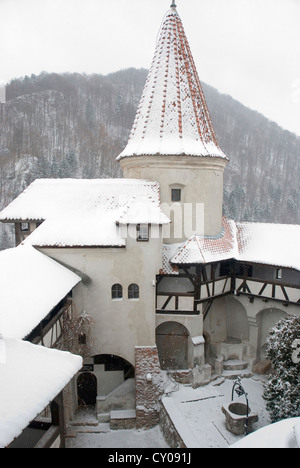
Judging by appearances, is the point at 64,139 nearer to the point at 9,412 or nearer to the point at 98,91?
the point at 98,91

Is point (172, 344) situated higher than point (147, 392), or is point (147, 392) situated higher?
point (172, 344)

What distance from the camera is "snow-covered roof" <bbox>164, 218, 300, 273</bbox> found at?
575 inches

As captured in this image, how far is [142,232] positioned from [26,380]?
7.63 m

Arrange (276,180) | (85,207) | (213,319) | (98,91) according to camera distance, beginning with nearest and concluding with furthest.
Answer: (85,207), (213,319), (276,180), (98,91)

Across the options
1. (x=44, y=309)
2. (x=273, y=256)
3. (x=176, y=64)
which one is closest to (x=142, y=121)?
(x=176, y=64)

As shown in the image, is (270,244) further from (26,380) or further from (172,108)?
(26,380)

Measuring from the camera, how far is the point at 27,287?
10.5m

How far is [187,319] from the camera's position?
1504 cm

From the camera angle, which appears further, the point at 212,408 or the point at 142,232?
the point at 142,232

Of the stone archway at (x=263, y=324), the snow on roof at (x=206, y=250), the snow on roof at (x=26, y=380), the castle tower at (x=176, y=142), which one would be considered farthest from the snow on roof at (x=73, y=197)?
the snow on roof at (x=26, y=380)

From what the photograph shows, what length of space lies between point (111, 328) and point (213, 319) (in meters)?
5.74

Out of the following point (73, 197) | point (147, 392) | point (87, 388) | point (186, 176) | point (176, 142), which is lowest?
point (87, 388)

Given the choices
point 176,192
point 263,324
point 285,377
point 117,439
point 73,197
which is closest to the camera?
point 285,377

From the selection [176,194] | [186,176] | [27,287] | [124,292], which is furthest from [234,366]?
[27,287]
